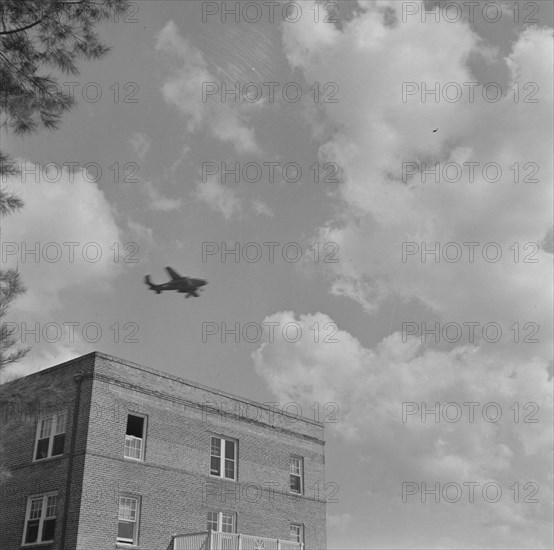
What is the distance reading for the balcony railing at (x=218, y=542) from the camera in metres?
25.4

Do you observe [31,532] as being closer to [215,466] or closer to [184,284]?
[215,466]

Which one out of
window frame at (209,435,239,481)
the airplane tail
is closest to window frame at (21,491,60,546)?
window frame at (209,435,239,481)

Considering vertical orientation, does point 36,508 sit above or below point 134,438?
below

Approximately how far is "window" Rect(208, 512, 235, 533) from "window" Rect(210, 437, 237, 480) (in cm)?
145

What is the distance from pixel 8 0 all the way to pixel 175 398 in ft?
56.5

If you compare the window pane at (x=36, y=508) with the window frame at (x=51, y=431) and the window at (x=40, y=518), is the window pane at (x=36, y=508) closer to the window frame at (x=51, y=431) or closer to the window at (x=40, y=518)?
the window at (x=40, y=518)

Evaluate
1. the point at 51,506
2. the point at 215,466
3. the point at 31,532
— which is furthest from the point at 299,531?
the point at 31,532

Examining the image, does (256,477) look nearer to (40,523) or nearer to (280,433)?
(280,433)

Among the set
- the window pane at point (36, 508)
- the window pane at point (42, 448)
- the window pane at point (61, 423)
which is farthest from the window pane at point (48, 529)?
the window pane at point (61, 423)

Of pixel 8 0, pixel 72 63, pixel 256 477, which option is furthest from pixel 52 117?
pixel 256 477

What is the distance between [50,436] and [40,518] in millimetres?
2791

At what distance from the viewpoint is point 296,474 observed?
33.0m

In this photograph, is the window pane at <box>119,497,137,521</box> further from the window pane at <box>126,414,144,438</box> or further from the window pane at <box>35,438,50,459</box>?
the window pane at <box>35,438,50,459</box>

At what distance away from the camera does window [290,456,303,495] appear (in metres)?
32.7
